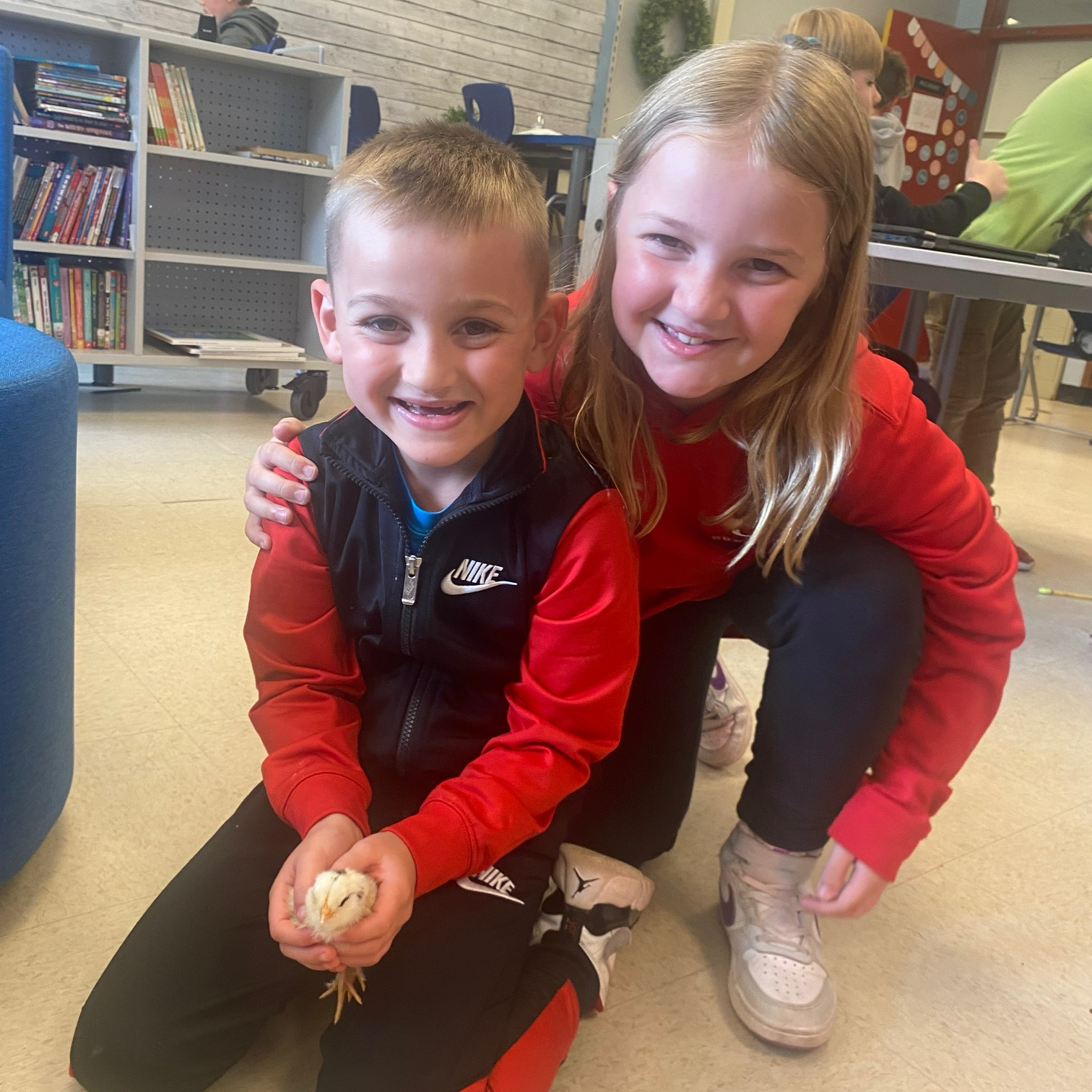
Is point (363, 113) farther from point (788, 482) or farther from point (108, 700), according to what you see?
point (788, 482)

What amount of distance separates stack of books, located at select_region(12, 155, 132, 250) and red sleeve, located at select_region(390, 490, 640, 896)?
8.14 ft

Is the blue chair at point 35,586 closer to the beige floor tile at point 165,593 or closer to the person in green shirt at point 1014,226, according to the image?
the beige floor tile at point 165,593

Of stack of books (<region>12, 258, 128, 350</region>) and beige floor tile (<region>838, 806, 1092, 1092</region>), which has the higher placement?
stack of books (<region>12, 258, 128, 350</region>)

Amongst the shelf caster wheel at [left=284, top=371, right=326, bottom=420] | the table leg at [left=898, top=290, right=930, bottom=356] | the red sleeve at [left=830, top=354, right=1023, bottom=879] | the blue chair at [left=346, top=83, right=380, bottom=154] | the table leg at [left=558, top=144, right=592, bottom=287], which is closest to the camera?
the red sleeve at [left=830, top=354, right=1023, bottom=879]

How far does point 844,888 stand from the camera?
848 millimetres

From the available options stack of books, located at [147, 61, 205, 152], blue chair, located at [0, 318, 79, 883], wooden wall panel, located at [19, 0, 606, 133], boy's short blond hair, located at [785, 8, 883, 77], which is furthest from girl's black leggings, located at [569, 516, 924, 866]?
wooden wall panel, located at [19, 0, 606, 133]

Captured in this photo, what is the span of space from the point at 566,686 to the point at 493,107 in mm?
3600

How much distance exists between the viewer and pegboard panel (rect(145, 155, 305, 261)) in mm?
3090

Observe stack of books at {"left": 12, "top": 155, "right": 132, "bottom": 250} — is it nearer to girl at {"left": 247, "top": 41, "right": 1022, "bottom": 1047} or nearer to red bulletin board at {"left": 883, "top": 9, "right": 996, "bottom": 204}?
girl at {"left": 247, "top": 41, "right": 1022, "bottom": 1047}

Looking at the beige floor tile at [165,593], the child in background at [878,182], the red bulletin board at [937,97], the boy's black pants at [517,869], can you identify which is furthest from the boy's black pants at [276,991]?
the red bulletin board at [937,97]

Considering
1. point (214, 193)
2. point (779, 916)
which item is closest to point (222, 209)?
point (214, 193)

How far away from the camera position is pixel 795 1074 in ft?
2.67

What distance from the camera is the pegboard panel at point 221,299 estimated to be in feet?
10.5

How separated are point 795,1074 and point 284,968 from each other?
1.39 feet
